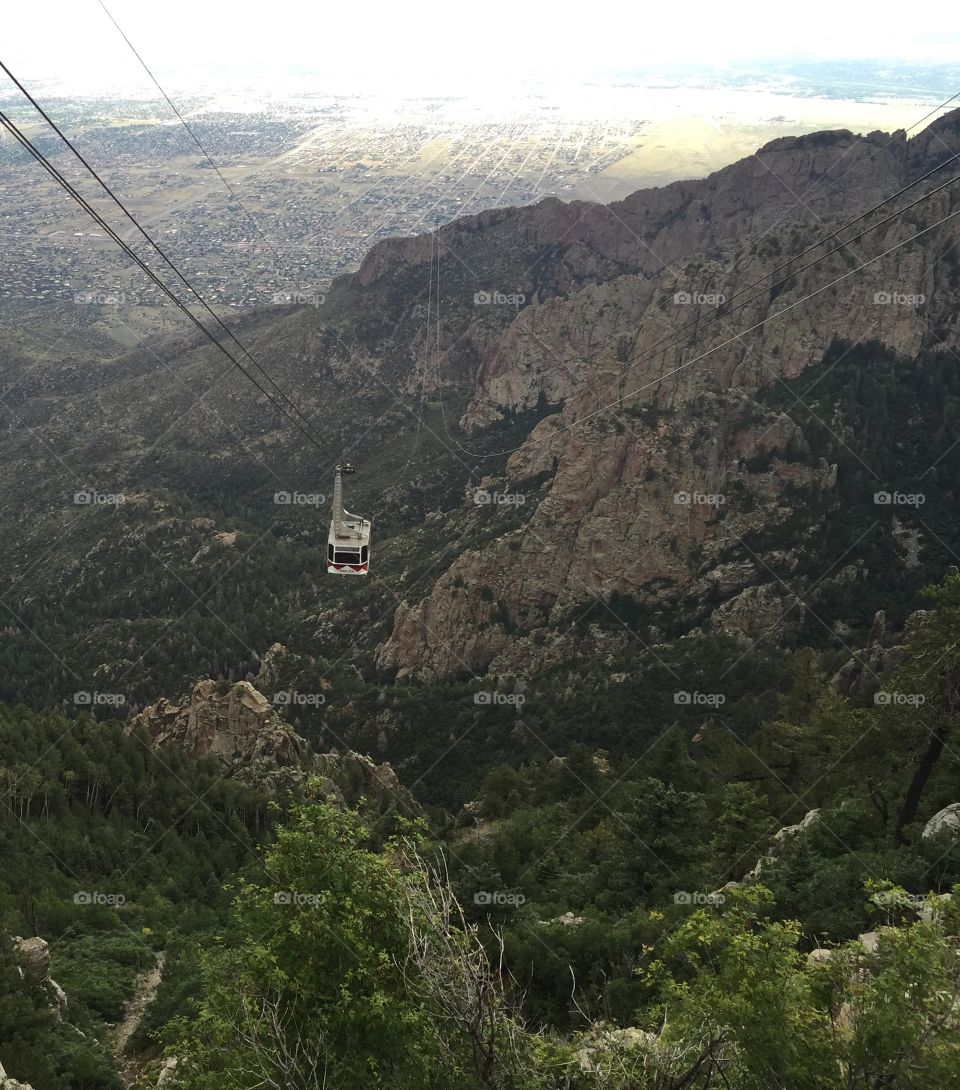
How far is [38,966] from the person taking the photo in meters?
27.2

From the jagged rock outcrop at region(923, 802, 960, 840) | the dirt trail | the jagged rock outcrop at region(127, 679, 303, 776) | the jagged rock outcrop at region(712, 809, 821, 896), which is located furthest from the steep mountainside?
the jagged rock outcrop at region(923, 802, 960, 840)

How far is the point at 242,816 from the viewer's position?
172ft

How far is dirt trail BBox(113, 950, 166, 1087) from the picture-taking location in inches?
1064

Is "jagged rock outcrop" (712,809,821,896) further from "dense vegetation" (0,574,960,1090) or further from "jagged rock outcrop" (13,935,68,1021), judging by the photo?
"jagged rock outcrop" (13,935,68,1021)

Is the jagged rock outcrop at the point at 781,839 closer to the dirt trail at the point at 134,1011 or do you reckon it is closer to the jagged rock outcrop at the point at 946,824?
the jagged rock outcrop at the point at 946,824

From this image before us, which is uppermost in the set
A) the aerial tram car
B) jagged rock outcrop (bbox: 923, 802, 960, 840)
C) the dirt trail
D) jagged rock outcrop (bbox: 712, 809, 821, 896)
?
the aerial tram car

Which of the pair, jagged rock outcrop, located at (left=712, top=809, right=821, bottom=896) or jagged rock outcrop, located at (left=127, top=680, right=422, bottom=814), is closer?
jagged rock outcrop, located at (left=712, top=809, right=821, bottom=896)

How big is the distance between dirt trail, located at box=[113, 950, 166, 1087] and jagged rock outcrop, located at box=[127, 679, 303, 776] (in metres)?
22.2

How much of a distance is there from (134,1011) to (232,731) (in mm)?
28616

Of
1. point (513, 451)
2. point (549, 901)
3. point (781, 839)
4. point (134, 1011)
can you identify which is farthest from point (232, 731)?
point (513, 451)

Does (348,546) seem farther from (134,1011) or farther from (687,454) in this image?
(687,454)

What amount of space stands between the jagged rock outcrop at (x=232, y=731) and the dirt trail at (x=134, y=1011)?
72.8 ft

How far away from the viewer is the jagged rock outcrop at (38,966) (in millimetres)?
26484

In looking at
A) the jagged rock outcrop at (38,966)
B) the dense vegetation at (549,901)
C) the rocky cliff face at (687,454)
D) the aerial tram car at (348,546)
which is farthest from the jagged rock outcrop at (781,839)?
the rocky cliff face at (687,454)
